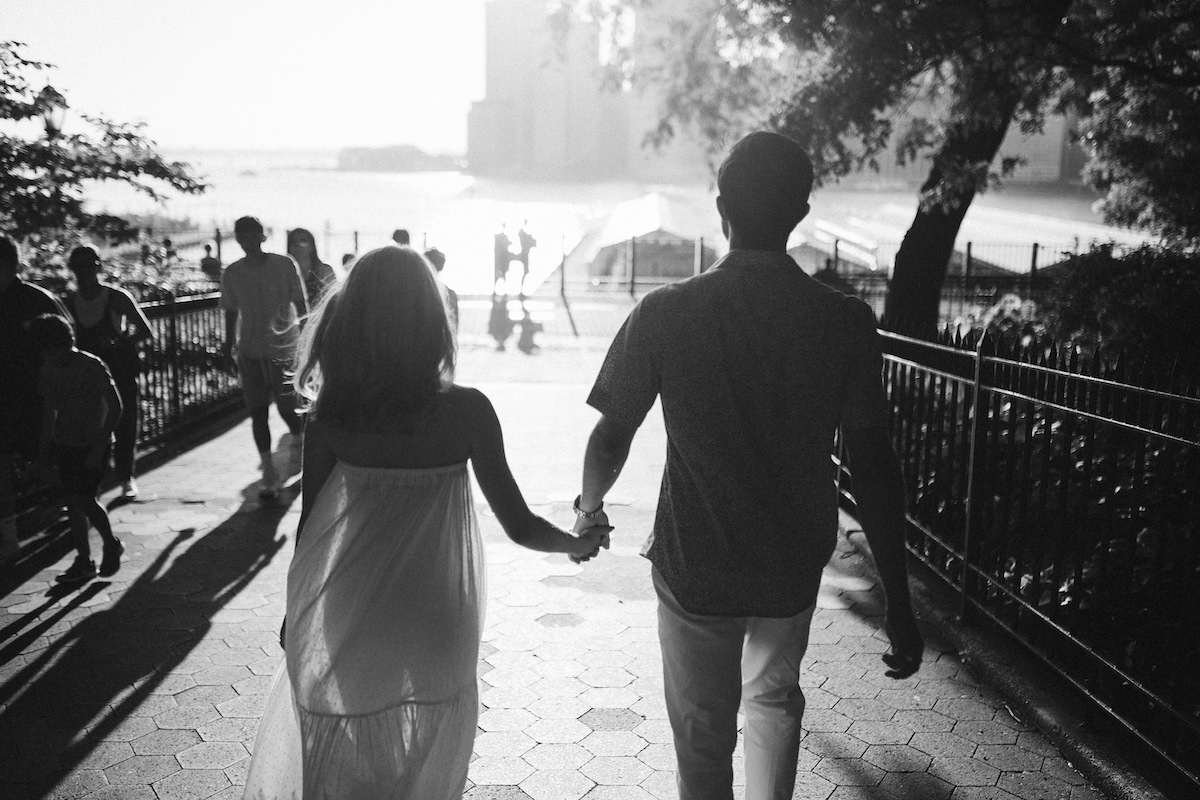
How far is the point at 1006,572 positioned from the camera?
5.24m

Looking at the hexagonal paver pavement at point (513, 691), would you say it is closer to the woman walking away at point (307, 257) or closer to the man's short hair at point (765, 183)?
the man's short hair at point (765, 183)

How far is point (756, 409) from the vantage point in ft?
7.75

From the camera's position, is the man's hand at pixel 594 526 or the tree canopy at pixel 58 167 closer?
the man's hand at pixel 594 526

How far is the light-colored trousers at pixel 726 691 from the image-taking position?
242cm

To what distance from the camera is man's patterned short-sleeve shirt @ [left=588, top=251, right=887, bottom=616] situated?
7.70 ft

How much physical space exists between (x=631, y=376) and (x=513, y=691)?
2267 millimetres

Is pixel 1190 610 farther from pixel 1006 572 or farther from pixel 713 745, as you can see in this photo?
pixel 713 745

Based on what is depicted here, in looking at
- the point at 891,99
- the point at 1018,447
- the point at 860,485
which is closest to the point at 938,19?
the point at 891,99

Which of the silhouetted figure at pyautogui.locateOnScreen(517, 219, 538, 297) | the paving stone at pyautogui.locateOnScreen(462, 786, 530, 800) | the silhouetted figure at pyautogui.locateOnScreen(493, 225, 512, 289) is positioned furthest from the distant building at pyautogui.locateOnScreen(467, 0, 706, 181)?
the paving stone at pyautogui.locateOnScreen(462, 786, 530, 800)

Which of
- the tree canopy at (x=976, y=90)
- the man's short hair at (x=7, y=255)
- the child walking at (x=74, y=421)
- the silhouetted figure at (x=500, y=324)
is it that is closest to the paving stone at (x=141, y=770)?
the child walking at (x=74, y=421)

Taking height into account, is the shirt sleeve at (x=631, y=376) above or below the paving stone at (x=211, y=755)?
above

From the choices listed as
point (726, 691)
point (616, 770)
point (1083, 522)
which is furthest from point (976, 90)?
point (726, 691)

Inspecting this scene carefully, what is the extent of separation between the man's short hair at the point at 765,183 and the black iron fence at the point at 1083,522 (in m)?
1.80

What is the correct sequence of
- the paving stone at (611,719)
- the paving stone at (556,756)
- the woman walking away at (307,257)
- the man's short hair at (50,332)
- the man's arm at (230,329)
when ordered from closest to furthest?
the paving stone at (556,756) → the paving stone at (611,719) → the man's short hair at (50,332) → the man's arm at (230,329) → the woman walking away at (307,257)
